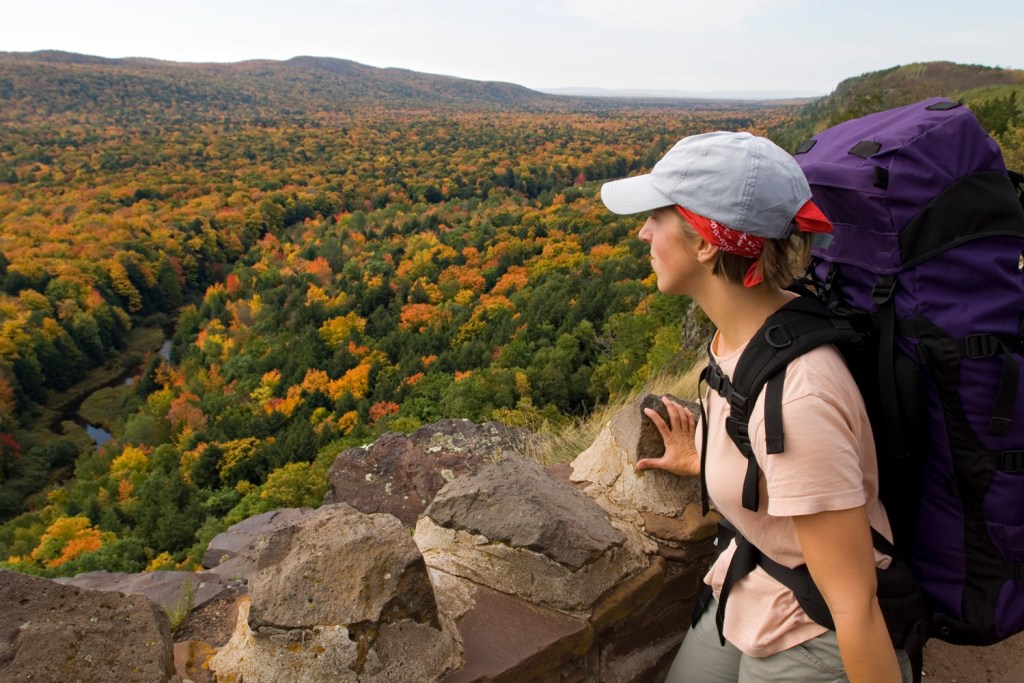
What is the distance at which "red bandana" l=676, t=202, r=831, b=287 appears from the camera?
1.33 meters

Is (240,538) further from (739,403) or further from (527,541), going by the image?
(739,403)

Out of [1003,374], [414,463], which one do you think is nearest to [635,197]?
[1003,374]

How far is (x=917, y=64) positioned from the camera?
54.7 meters

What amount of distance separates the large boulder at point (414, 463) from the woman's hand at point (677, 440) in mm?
2169

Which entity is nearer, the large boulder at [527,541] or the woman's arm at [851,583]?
the woman's arm at [851,583]

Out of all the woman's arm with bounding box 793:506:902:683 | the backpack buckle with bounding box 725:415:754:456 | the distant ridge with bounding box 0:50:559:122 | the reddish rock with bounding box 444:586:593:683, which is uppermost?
the distant ridge with bounding box 0:50:559:122

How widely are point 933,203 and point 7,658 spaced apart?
223cm

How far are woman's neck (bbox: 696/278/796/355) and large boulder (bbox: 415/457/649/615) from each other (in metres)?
0.92

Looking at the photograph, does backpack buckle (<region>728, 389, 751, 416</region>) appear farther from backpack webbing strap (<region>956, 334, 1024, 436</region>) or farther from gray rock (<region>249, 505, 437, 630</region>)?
gray rock (<region>249, 505, 437, 630</region>)

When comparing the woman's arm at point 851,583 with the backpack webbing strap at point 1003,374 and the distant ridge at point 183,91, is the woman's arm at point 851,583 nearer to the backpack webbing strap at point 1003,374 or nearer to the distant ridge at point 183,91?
the backpack webbing strap at point 1003,374

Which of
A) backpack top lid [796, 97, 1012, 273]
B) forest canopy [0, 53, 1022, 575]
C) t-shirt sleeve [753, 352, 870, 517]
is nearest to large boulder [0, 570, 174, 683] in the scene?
t-shirt sleeve [753, 352, 870, 517]

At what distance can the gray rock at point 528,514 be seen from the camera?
2068 mm

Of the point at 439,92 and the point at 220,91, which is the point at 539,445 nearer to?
the point at 220,91

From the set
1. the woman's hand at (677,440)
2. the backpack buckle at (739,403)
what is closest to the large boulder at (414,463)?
the woman's hand at (677,440)
